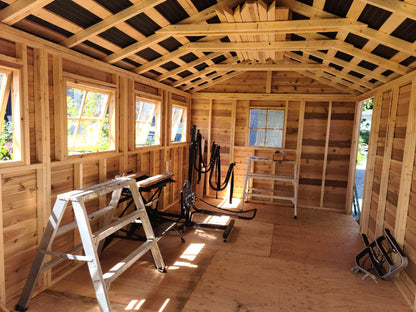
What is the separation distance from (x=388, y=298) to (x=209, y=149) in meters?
4.67

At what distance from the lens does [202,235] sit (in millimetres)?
4414

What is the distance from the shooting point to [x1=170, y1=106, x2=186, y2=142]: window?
637 centimetres

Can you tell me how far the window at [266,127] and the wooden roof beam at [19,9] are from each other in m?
4.98

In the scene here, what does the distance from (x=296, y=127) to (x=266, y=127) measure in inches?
26.6

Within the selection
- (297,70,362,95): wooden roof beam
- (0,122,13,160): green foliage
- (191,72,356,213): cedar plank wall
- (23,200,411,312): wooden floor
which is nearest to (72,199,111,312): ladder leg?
(23,200,411,312): wooden floor

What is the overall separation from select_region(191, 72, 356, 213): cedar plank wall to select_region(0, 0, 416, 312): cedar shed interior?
0.77m

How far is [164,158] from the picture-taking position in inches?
214

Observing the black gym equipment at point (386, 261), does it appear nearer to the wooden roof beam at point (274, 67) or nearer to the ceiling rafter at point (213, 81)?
the wooden roof beam at point (274, 67)

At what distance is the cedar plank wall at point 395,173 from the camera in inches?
119

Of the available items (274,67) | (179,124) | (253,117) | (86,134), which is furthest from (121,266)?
(253,117)

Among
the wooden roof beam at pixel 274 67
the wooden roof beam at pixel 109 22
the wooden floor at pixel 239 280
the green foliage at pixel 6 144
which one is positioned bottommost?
the wooden floor at pixel 239 280

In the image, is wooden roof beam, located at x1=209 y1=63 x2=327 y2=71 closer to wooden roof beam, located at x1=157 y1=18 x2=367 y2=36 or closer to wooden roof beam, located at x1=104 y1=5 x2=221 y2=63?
wooden roof beam, located at x1=157 y1=18 x2=367 y2=36

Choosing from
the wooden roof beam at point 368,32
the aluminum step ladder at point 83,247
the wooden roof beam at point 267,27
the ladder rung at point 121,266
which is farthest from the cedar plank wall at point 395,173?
the aluminum step ladder at point 83,247

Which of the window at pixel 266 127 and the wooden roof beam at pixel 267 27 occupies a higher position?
the wooden roof beam at pixel 267 27
